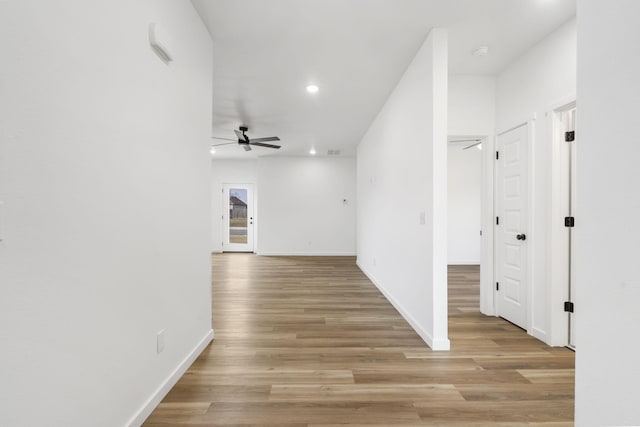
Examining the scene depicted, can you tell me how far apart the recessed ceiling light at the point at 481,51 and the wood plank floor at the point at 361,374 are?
2.90 m

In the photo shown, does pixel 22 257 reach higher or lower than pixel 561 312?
higher

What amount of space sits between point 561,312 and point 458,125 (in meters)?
2.20

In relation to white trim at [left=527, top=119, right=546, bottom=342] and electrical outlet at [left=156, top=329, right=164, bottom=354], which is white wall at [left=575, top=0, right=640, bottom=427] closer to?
electrical outlet at [left=156, top=329, right=164, bottom=354]

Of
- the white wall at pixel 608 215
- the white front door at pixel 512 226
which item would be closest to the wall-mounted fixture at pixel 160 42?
the white wall at pixel 608 215

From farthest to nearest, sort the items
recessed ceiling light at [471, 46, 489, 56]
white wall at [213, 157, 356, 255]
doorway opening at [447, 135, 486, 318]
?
white wall at [213, 157, 356, 255]
doorway opening at [447, 135, 486, 318]
recessed ceiling light at [471, 46, 489, 56]

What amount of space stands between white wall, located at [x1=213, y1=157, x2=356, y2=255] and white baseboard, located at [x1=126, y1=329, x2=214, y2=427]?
20.1 ft

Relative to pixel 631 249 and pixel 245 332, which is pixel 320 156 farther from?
pixel 631 249

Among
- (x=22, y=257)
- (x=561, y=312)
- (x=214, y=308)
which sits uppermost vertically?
(x=22, y=257)

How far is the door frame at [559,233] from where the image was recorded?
2.73 metres

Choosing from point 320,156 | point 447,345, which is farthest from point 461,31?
point 320,156

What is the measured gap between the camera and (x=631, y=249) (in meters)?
0.81

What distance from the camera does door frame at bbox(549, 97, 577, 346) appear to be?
2734 mm

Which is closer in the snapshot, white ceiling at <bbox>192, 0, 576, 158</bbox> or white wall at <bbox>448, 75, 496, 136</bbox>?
white ceiling at <bbox>192, 0, 576, 158</bbox>

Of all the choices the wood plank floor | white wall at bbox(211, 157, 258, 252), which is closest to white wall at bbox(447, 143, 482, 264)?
the wood plank floor
